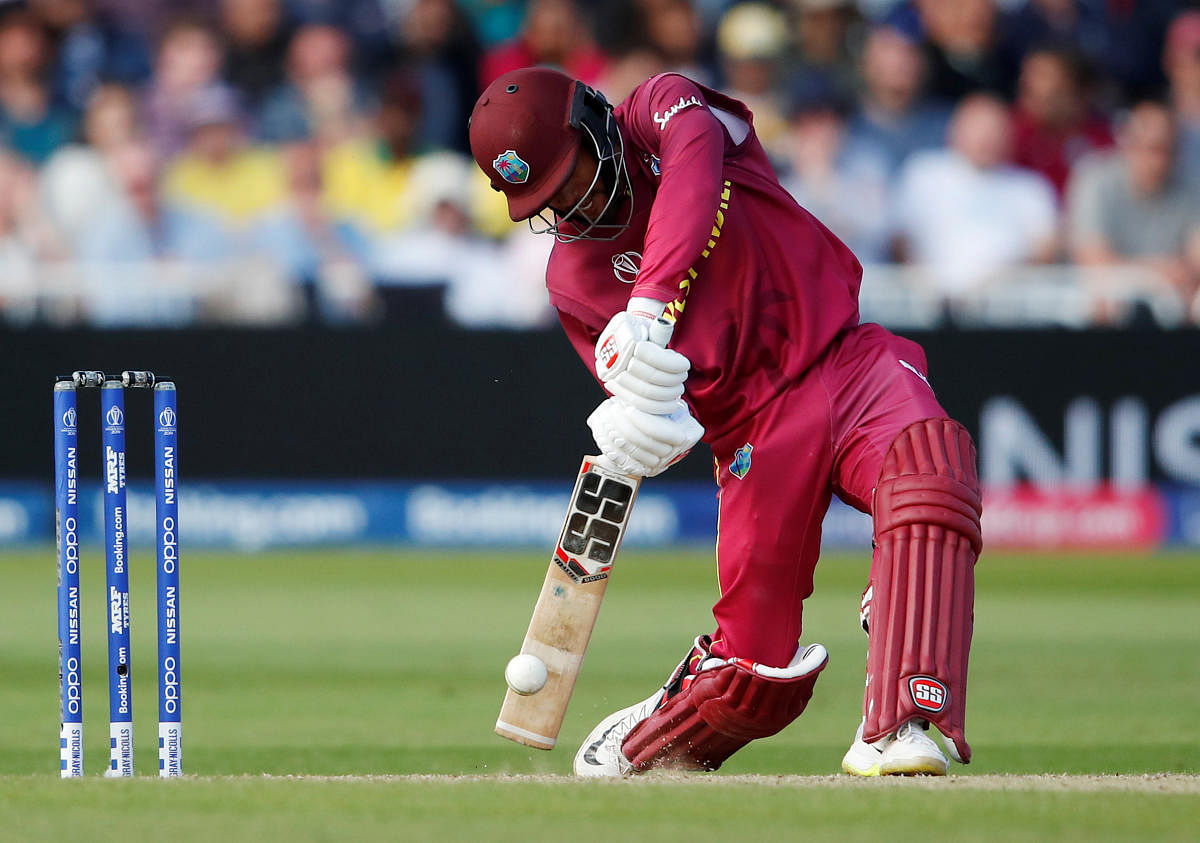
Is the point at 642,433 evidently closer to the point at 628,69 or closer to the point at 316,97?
the point at 628,69

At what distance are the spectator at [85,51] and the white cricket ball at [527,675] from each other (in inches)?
310

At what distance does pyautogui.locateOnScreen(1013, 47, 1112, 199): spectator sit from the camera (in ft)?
33.6

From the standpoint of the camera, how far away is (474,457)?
8984 millimetres

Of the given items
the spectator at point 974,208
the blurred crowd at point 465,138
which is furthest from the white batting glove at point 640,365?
the spectator at point 974,208

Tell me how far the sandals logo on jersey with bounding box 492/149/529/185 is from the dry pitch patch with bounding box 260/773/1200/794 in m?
1.09

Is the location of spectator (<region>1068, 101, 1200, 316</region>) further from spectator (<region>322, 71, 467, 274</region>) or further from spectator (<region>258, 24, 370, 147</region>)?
spectator (<region>258, 24, 370, 147</region>)

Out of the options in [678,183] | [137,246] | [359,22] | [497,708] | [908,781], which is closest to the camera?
[908,781]

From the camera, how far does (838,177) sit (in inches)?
387

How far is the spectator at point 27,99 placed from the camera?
34.7 ft

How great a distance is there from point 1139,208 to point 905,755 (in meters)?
6.91

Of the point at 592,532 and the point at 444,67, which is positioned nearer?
the point at 592,532

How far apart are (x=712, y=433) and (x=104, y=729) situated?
1994 mm

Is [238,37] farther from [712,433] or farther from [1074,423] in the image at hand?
[712,433]

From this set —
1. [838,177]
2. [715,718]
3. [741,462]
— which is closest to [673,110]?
[741,462]
